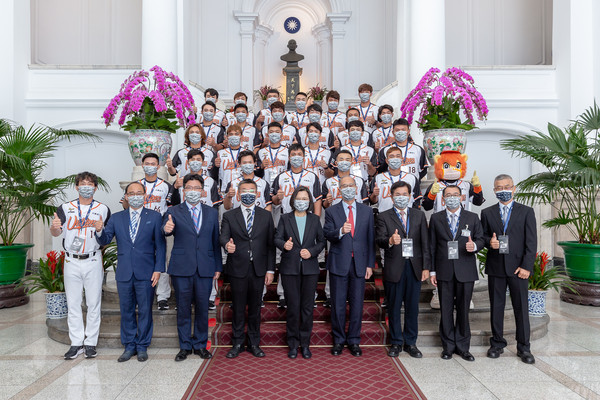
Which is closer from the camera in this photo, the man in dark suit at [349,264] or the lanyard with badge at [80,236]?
the lanyard with badge at [80,236]

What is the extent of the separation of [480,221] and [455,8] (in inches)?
422

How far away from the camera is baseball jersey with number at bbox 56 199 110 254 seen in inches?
221

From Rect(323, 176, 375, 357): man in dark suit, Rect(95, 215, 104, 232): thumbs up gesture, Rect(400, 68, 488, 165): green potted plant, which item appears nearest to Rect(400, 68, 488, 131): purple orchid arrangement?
Rect(400, 68, 488, 165): green potted plant

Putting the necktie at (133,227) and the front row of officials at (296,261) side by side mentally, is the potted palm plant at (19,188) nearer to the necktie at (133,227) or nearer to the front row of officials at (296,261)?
the front row of officials at (296,261)

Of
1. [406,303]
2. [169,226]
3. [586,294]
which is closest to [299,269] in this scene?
[406,303]

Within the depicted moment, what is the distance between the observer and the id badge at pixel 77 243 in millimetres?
5531

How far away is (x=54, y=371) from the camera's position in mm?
5234

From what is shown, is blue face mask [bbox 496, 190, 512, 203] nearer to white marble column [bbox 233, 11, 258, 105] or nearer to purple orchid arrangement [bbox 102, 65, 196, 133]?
purple orchid arrangement [bbox 102, 65, 196, 133]

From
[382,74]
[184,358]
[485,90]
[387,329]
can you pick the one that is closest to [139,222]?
[184,358]

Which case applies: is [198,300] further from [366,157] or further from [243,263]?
[366,157]

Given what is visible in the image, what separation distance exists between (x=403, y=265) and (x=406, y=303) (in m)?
0.45

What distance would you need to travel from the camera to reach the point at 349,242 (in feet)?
18.9

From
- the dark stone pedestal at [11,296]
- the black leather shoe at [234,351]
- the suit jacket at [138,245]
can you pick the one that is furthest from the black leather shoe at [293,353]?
the dark stone pedestal at [11,296]

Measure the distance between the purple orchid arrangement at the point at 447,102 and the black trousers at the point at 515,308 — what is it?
268 centimetres
